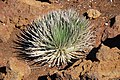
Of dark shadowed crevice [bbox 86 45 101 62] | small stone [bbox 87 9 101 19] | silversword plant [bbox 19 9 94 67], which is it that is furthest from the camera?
small stone [bbox 87 9 101 19]

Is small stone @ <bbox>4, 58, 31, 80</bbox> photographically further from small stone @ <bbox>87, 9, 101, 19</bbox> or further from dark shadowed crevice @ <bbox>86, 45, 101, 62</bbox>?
small stone @ <bbox>87, 9, 101, 19</bbox>

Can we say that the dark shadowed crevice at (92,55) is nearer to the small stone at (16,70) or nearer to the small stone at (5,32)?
the small stone at (16,70)

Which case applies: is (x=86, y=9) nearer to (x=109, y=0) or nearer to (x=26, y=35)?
(x=109, y=0)

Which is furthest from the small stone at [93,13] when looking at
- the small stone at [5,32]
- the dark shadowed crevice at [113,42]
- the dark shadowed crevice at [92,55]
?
the small stone at [5,32]

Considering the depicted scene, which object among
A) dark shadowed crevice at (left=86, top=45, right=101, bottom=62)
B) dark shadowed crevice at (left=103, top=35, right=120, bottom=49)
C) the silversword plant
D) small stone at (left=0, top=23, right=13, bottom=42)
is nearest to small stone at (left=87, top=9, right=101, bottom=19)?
the silversword plant

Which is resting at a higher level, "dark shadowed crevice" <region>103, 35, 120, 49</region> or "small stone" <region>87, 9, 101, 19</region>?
"small stone" <region>87, 9, 101, 19</region>

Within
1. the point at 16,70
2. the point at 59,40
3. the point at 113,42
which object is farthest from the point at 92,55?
the point at 16,70
